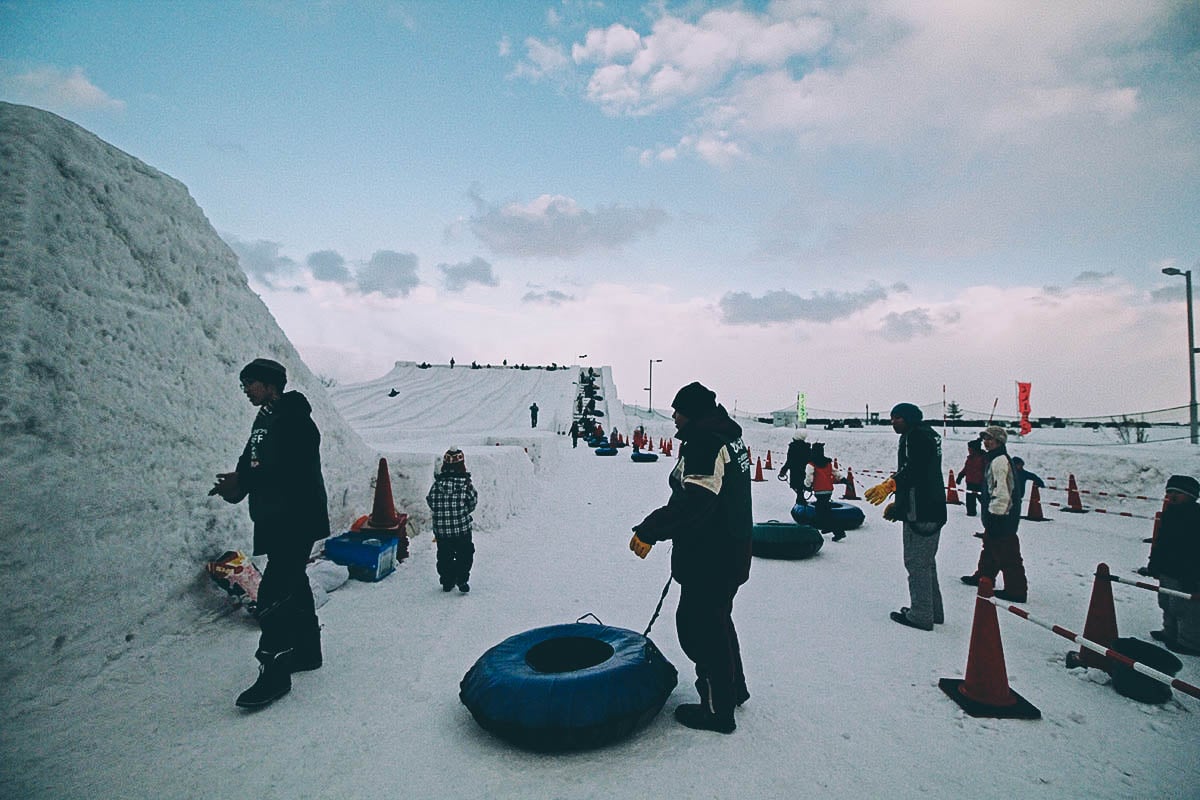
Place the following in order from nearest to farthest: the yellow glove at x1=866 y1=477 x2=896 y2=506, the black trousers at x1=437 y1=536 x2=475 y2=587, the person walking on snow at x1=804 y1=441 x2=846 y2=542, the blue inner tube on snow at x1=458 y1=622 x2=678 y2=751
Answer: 1. the blue inner tube on snow at x1=458 y1=622 x2=678 y2=751
2. the yellow glove at x1=866 y1=477 x2=896 y2=506
3. the black trousers at x1=437 y1=536 x2=475 y2=587
4. the person walking on snow at x1=804 y1=441 x2=846 y2=542

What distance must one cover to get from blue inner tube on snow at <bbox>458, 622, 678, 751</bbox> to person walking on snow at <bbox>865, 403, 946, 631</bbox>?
2.88 m

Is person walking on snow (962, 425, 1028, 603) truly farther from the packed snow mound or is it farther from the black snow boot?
the packed snow mound

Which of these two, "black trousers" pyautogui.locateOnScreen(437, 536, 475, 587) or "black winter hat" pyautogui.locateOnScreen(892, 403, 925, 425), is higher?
"black winter hat" pyautogui.locateOnScreen(892, 403, 925, 425)

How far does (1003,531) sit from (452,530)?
5.84m

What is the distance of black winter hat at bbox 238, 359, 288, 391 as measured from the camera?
13.0 feet

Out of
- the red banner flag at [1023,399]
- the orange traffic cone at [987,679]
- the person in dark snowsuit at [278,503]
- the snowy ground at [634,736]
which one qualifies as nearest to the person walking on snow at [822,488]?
the snowy ground at [634,736]

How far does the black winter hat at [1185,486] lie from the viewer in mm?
4727

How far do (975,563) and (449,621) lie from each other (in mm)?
6960

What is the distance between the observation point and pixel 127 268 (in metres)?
5.09

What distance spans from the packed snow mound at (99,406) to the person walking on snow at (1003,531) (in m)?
7.40

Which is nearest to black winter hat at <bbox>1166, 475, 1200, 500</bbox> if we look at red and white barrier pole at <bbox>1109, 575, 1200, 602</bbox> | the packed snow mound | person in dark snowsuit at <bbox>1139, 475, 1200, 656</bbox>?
person in dark snowsuit at <bbox>1139, 475, 1200, 656</bbox>

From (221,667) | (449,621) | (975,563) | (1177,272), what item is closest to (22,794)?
(221,667)

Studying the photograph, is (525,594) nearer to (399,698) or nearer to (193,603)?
(399,698)

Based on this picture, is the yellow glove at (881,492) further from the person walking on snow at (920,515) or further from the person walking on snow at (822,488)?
the person walking on snow at (822,488)
